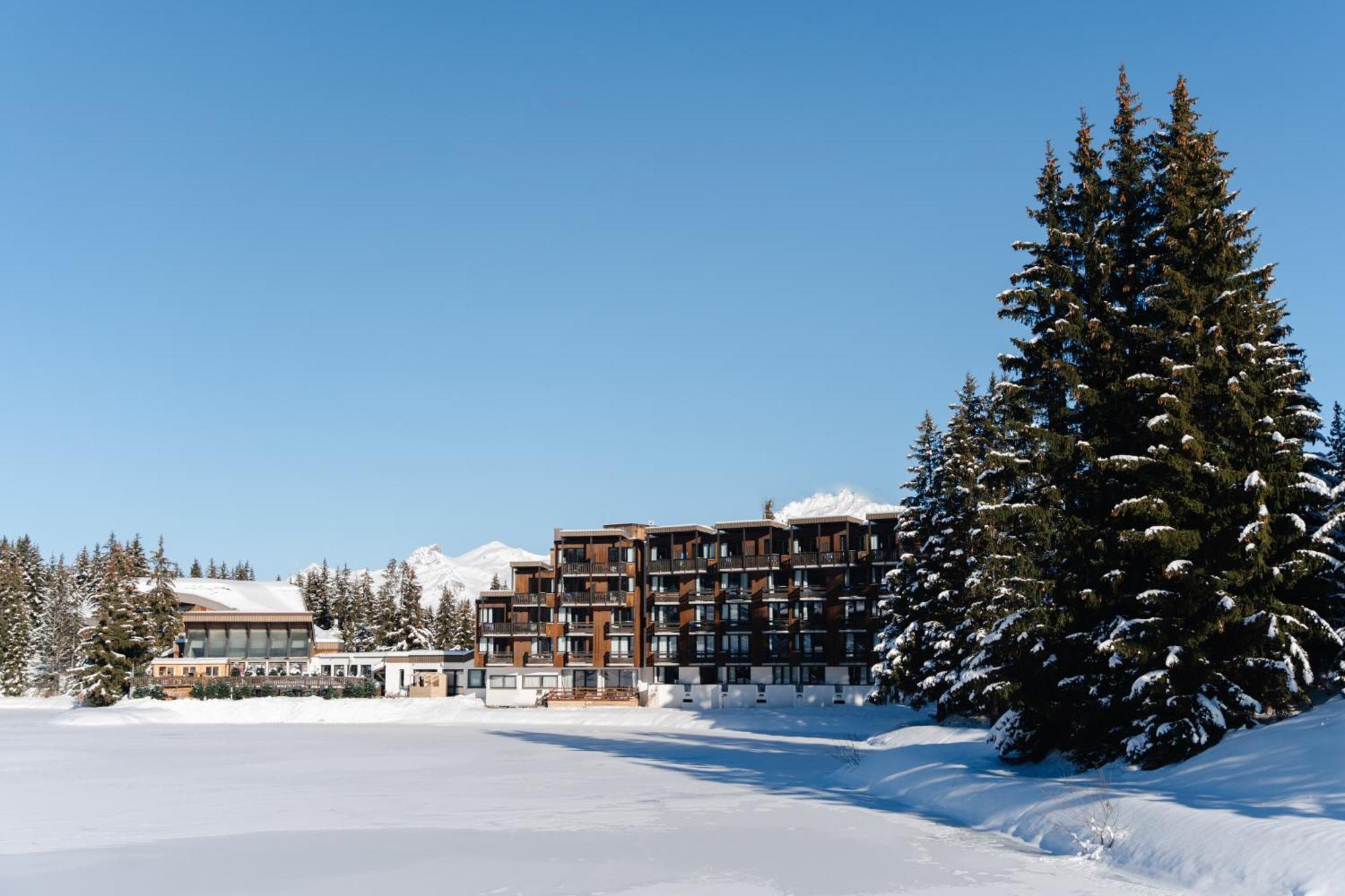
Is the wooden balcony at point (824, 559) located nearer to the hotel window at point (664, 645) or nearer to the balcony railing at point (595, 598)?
the hotel window at point (664, 645)

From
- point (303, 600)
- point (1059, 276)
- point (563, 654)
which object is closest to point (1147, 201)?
point (1059, 276)

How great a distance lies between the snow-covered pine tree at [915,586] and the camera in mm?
58750

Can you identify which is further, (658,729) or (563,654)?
(563,654)

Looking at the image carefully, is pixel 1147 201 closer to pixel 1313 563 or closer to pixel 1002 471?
pixel 1002 471

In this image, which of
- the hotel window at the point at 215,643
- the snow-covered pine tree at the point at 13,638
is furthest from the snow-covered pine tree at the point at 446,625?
the snow-covered pine tree at the point at 13,638

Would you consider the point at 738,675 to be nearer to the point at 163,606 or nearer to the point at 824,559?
the point at 824,559

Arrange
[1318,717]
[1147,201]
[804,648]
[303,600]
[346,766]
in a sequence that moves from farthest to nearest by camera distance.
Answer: [303,600] → [804,648] → [346,766] → [1147,201] → [1318,717]

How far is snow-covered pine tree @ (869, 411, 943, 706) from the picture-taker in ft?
193

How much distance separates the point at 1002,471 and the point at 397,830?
2011 cm

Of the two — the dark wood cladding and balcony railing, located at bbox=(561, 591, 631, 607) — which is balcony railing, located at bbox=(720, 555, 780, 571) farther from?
balcony railing, located at bbox=(561, 591, 631, 607)

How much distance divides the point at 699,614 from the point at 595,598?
926 centimetres

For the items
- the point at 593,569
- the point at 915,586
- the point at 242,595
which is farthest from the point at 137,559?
the point at 915,586

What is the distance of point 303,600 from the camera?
5625 inches

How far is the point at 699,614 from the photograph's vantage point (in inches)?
3725
